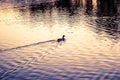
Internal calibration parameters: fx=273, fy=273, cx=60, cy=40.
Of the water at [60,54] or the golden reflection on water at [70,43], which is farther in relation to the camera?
the golden reflection on water at [70,43]

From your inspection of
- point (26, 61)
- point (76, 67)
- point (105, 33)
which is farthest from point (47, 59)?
point (105, 33)

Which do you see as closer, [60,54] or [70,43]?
[60,54]

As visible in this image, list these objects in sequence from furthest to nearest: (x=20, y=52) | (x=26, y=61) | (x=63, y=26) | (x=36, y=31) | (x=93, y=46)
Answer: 1. (x=63, y=26)
2. (x=36, y=31)
3. (x=93, y=46)
4. (x=20, y=52)
5. (x=26, y=61)

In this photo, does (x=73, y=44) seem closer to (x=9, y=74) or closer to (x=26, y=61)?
(x=26, y=61)

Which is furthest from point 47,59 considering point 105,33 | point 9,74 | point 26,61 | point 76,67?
point 105,33

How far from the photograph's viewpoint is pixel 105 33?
143 ft

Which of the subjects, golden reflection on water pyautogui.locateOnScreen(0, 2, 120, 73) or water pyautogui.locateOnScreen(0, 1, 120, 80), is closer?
water pyautogui.locateOnScreen(0, 1, 120, 80)

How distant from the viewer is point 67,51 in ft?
108

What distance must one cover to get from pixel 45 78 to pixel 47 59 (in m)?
5.79

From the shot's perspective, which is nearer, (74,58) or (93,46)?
(74,58)

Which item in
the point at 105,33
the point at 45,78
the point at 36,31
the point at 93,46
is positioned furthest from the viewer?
the point at 36,31

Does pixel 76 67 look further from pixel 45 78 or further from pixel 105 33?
pixel 105 33

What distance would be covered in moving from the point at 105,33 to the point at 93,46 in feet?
29.8

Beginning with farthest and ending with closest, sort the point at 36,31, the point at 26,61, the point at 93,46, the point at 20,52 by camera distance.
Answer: the point at 36,31
the point at 93,46
the point at 20,52
the point at 26,61
